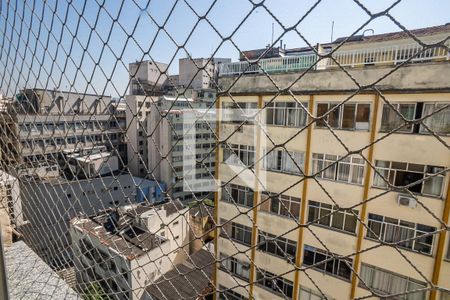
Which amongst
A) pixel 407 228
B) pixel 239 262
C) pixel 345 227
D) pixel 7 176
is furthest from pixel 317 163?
pixel 7 176

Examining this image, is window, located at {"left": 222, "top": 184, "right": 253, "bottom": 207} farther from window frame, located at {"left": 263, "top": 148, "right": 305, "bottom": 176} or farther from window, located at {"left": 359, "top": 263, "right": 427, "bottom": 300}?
window, located at {"left": 359, "top": 263, "right": 427, "bottom": 300}

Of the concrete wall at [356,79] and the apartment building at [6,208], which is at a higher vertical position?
the concrete wall at [356,79]

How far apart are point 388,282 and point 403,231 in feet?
1.90

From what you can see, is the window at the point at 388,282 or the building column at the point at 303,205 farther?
the building column at the point at 303,205

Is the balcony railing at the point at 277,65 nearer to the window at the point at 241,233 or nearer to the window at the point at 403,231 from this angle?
the window at the point at 403,231

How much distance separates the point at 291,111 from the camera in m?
2.98

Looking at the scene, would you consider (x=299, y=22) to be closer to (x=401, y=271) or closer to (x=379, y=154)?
(x=379, y=154)

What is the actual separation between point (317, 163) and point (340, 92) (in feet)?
2.51

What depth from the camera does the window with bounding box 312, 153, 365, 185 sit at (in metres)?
2.68

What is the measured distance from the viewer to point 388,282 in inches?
107

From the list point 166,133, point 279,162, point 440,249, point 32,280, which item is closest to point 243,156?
point 279,162

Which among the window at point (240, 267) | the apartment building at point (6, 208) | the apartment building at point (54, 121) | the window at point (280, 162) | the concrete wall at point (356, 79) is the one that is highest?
the concrete wall at point (356, 79)

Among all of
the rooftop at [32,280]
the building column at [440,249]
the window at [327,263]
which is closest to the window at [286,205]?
the window at [327,263]

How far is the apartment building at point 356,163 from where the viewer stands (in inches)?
87.7
